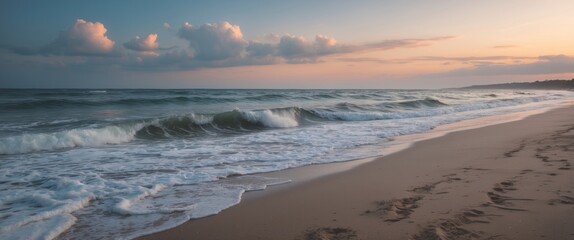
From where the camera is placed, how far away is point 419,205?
13.5 ft

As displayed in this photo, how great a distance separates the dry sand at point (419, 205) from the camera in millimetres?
3391

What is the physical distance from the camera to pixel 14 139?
958cm

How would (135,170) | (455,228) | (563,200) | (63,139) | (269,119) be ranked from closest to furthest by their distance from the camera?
1. (455,228)
2. (563,200)
3. (135,170)
4. (63,139)
5. (269,119)

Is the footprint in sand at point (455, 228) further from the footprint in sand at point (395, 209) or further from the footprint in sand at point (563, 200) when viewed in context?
the footprint in sand at point (563, 200)

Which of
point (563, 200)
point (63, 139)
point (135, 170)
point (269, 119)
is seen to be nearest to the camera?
point (563, 200)

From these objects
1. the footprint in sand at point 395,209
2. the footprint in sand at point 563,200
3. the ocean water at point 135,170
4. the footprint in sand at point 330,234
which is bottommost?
the ocean water at point 135,170

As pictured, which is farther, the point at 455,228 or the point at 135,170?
the point at 135,170

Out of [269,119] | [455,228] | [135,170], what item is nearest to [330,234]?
[455,228]

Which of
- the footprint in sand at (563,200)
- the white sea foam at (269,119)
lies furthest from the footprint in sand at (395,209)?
the white sea foam at (269,119)

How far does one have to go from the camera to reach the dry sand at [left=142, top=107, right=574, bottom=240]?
3.39m

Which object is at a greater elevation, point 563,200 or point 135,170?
point 563,200

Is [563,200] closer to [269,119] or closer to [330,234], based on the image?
[330,234]

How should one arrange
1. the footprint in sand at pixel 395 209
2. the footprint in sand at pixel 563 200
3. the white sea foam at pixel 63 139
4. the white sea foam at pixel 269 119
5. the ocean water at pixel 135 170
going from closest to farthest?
the footprint in sand at pixel 395 209 → the footprint in sand at pixel 563 200 → the ocean water at pixel 135 170 → the white sea foam at pixel 63 139 → the white sea foam at pixel 269 119

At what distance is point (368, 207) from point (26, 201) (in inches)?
174
